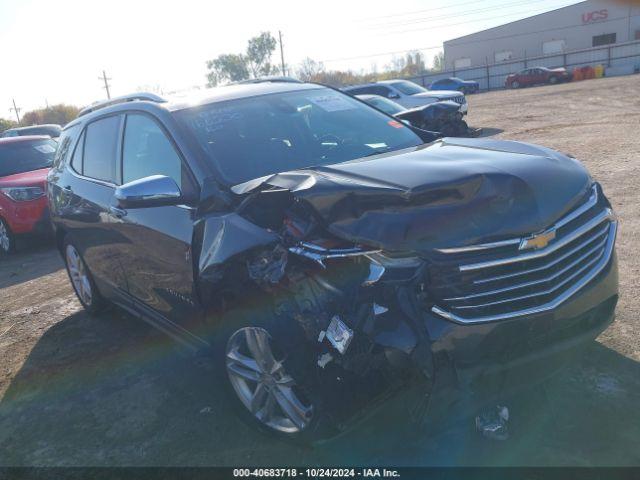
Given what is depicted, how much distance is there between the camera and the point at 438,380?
213 centimetres

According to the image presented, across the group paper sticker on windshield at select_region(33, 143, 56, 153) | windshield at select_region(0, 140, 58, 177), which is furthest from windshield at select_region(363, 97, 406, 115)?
windshield at select_region(0, 140, 58, 177)

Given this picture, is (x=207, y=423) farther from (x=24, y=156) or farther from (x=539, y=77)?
(x=539, y=77)

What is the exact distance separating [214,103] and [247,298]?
5.38ft

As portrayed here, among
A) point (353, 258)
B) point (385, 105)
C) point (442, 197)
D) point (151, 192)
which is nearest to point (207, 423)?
point (151, 192)

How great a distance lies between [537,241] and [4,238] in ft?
28.7

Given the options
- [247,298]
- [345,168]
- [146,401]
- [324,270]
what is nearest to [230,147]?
[345,168]

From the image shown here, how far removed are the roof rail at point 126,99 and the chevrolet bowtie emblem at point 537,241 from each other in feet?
8.95

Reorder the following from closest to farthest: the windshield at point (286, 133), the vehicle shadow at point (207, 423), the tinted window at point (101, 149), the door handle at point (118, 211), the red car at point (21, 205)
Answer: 1. the vehicle shadow at point (207, 423)
2. the windshield at point (286, 133)
3. the door handle at point (118, 211)
4. the tinted window at point (101, 149)
5. the red car at point (21, 205)

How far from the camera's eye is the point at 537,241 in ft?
7.48

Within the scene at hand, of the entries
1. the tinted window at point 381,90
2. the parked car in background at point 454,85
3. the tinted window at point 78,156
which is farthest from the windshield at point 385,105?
the parked car in background at point 454,85

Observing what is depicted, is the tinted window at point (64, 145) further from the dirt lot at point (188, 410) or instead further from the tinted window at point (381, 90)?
the tinted window at point (381, 90)

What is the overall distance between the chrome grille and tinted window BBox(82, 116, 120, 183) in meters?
2.99

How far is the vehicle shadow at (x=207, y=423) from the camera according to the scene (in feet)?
8.36

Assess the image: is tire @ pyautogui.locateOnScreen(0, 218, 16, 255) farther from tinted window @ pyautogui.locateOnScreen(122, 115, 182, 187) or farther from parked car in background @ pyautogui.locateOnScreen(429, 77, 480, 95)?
parked car in background @ pyautogui.locateOnScreen(429, 77, 480, 95)
